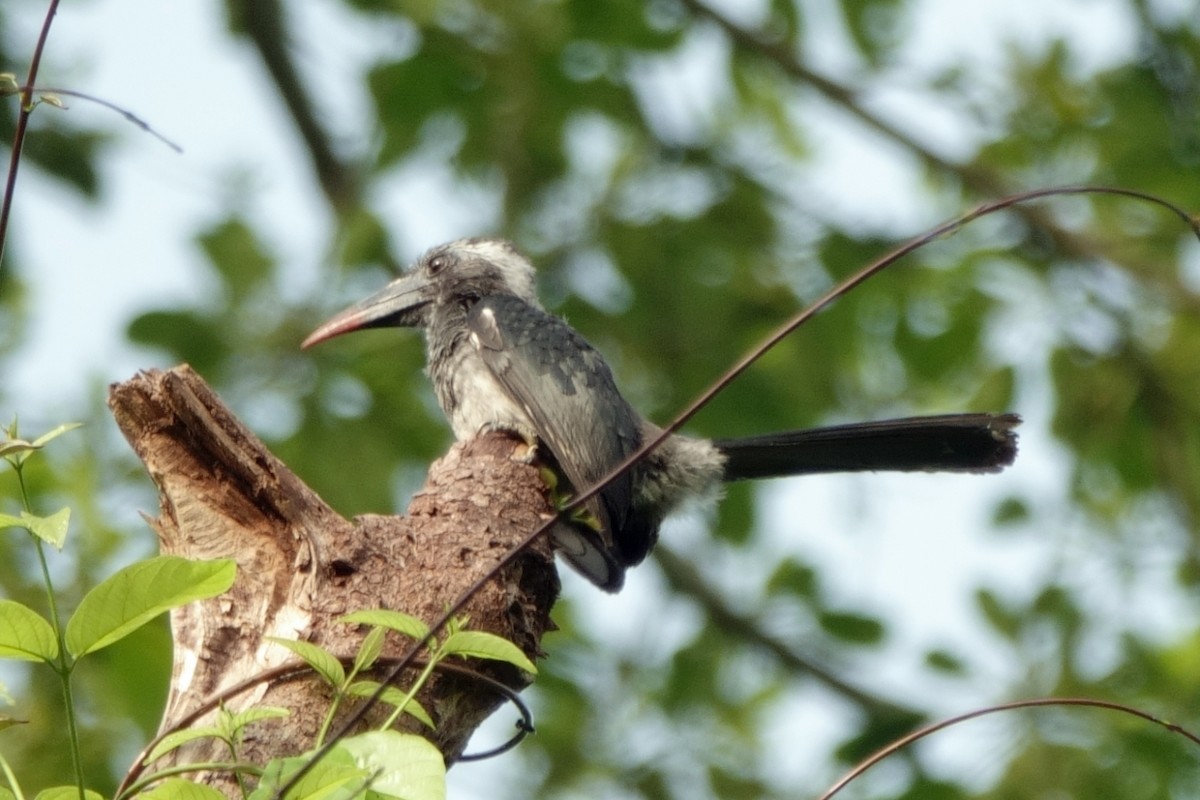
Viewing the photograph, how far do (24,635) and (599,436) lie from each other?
297 cm

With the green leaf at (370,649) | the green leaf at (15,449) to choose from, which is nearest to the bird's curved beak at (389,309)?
the green leaf at (370,649)

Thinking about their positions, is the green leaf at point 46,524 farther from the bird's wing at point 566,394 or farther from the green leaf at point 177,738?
the bird's wing at point 566,394

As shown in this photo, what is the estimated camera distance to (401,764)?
6.67 feet

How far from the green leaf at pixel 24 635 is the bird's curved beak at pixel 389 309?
3991 mm

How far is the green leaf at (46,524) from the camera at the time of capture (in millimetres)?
A: 1986

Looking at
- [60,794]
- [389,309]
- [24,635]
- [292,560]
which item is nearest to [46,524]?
[24,635]

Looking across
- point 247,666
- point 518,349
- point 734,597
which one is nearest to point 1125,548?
point 734,597

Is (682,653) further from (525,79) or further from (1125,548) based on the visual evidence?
(525,79)

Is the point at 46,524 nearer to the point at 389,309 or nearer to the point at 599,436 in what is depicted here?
the point at 599,436

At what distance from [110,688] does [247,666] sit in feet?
6.67

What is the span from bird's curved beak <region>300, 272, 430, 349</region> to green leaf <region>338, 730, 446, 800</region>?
158 inches

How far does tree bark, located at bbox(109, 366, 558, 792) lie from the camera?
9.43 feet

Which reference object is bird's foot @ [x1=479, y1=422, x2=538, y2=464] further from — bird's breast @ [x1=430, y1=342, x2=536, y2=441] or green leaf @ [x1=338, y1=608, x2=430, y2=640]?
green leaf @ [x1=338, y1=608, x2=430, y2=640]

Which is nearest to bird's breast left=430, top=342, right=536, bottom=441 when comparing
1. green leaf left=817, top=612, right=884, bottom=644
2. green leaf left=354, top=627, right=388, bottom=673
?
green leaf left=354, top=627, right=388, bottom=673
